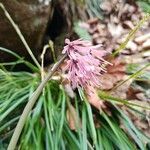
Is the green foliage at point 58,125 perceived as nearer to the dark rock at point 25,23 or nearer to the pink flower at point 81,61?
the dark rock at point 25,23

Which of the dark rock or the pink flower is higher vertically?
the dark rock

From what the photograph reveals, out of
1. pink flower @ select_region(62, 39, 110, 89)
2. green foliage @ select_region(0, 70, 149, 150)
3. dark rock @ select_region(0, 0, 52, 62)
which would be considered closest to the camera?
pink flower @ select_region(62, 39, 110, 89)

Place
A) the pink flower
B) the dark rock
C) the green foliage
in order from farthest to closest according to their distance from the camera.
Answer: the dark rock → the green foliage → the pink flower

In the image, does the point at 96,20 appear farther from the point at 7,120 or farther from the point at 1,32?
the point at 7,120

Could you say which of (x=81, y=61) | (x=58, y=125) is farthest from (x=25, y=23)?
(x=81, y=61)

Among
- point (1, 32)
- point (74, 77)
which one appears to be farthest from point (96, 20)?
point (74, 77)

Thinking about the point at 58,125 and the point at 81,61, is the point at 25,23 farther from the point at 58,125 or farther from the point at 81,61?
the point at 81,61

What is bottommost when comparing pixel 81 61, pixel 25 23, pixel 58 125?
pixel 58 125

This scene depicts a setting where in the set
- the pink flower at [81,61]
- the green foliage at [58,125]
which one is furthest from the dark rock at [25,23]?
the pink flower at [81,61]

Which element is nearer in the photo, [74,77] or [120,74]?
[74,77]

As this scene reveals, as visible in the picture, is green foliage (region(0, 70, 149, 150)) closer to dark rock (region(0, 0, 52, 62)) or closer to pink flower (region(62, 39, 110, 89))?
dark rock (region(0, 0, 52, 62))

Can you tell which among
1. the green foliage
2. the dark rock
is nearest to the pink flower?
the green foliage
